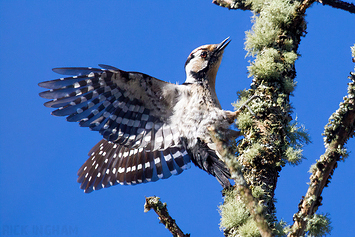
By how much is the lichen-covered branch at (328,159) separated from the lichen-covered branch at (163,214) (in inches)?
34.5

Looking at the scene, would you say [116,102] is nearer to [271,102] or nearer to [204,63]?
[204,63]

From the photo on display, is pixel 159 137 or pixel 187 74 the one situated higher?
pixel 187 74

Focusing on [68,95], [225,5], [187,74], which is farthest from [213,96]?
[68,95]

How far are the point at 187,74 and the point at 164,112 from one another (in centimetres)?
60

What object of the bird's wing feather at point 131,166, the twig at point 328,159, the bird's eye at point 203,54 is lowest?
the twig at point 328,159

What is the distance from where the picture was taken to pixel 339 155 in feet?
6.40

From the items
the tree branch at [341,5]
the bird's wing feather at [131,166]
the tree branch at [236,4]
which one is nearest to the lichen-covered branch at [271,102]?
the tree branch at [341,5]

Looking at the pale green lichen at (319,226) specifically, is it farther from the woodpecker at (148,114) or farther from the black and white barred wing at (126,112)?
the black and white barred wing at (126,112)

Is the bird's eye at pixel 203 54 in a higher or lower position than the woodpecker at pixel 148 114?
higher

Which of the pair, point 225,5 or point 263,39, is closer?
point 263,39

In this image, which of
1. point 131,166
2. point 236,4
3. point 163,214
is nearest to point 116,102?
point 131,166

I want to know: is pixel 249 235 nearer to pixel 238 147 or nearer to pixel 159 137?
pixel 238 147

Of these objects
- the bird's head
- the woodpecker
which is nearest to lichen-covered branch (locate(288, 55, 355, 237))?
the woodpecker

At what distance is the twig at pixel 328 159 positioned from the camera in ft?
6.41
